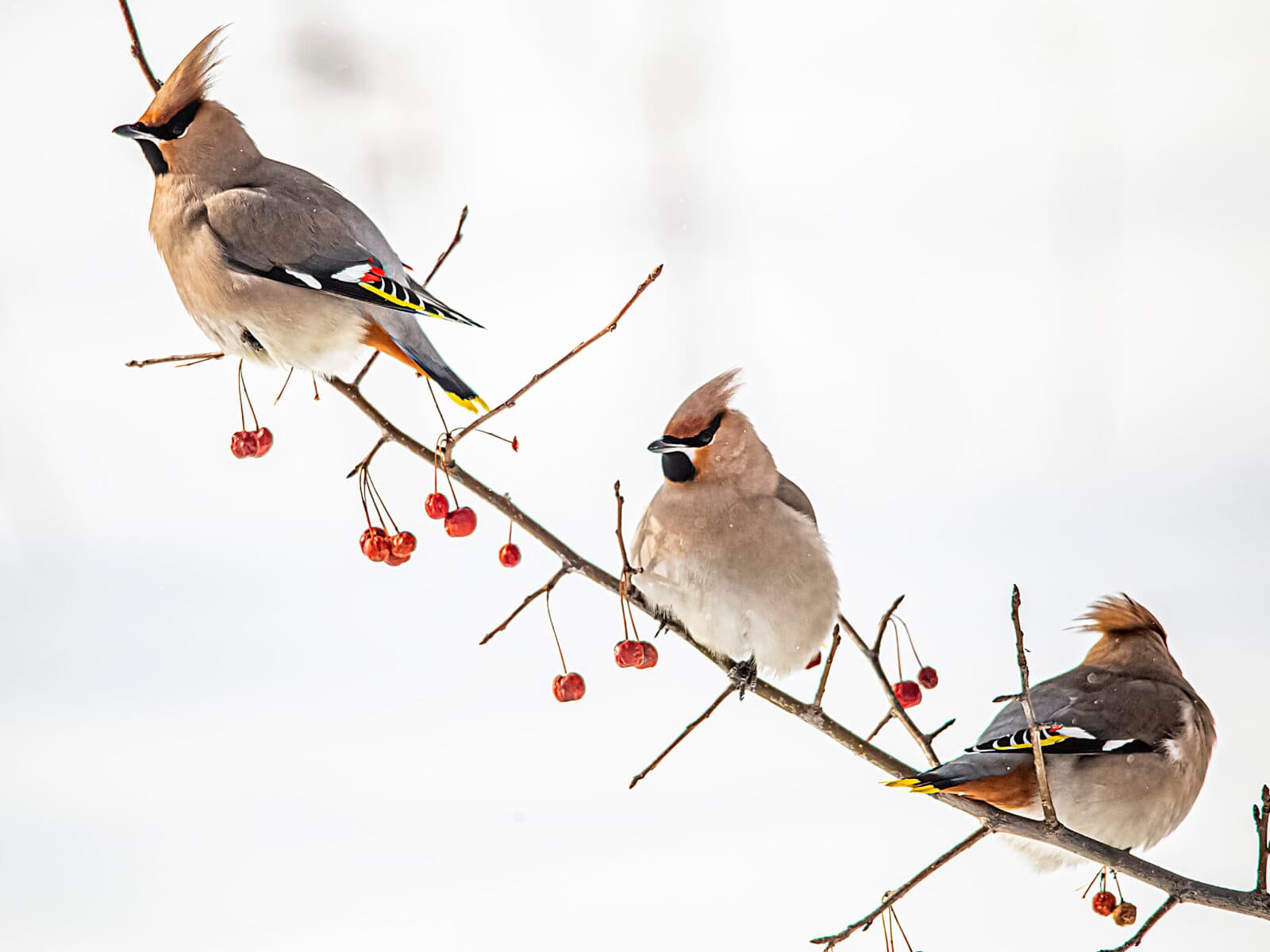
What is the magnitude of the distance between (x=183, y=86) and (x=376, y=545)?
64 centimetres

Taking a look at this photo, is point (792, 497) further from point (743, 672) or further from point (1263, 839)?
point (1263, 839)

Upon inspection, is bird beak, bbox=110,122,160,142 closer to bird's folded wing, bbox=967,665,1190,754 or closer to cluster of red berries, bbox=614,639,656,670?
cluster of red berries, bbox=614,639,656,670

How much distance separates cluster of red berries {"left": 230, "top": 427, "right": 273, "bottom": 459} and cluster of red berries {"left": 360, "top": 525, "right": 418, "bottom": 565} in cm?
20

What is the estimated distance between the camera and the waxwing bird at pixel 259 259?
162cm

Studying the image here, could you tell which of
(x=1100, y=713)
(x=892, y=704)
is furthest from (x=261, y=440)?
(x=1100, y=713)

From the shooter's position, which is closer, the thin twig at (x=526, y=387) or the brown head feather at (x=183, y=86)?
the thin twig at (x=526, y=387)

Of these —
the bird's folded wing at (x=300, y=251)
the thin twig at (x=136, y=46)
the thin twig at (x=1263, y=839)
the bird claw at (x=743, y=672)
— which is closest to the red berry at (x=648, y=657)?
the bird claw at (x=743, y=672)

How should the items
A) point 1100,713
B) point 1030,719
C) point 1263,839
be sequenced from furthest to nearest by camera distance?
point 1100,713
point 1263,839
point 1030,719

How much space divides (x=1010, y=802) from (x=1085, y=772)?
283 mm

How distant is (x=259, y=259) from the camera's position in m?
1.65

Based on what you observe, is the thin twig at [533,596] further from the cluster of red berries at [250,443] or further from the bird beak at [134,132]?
the bird beak at [134,132]

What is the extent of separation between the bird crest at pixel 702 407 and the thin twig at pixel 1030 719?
598mm

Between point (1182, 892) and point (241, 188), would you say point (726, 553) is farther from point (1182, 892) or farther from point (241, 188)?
point (241, 188)

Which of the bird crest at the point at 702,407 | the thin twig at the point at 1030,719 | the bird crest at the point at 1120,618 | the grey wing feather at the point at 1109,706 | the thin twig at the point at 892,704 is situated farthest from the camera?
the bird crest at the point at 1120,618
